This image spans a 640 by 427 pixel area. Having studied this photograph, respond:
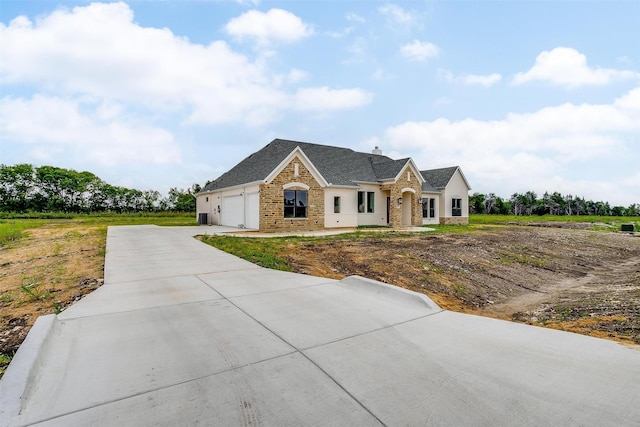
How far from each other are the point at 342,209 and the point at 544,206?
44871mm

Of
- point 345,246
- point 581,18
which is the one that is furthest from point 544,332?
point 581,18

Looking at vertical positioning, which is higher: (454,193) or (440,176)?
(440,176)

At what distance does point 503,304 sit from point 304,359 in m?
6.50

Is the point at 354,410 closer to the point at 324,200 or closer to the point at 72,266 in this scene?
the point at 72,266

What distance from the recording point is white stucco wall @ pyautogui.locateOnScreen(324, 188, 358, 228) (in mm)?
20891

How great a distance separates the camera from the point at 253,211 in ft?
62.4

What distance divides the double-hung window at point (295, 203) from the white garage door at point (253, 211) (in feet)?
5.55

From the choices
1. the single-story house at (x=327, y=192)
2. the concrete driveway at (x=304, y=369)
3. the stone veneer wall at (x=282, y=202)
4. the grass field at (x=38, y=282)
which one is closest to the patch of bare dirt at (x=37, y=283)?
the grass field at (x=38, y=282)

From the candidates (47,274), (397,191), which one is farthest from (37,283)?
(397,191)

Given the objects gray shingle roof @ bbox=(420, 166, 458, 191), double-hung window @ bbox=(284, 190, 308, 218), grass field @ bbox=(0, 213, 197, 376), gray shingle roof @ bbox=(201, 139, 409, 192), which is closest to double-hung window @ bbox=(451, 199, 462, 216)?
gray shingle roof @ bbox=(420, 166, 458, 191)

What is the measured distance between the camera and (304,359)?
3211mm

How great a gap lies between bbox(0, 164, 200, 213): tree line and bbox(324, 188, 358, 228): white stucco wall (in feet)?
93.2

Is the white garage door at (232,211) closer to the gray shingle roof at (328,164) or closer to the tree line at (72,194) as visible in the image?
the gray shingle roof at (328,164)

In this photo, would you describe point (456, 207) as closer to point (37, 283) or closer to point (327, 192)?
point (327, 192)
